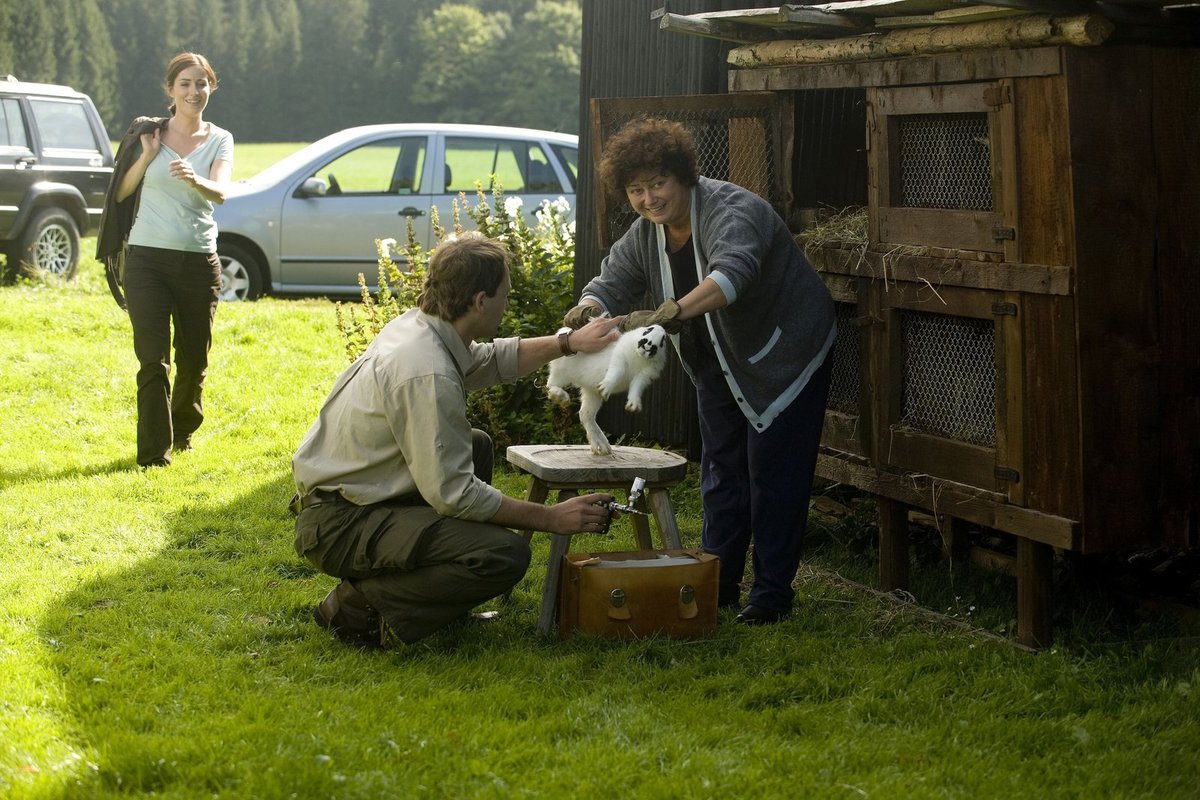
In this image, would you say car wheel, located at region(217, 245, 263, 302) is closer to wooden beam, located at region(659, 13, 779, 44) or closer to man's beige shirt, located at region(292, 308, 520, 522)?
wooden beam, located at region(659, 13, 779, 44)

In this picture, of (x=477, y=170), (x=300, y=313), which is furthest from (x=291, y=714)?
(x=477, y=170)

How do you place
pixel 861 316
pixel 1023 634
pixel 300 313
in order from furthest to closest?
pixel 300 313 < pixel 861 316 < pixel 1023 634

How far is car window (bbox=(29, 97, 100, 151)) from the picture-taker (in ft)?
48.4

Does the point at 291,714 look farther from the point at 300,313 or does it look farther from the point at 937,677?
the point at 300,313

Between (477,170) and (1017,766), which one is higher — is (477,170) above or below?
above

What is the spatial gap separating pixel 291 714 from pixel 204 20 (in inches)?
2274

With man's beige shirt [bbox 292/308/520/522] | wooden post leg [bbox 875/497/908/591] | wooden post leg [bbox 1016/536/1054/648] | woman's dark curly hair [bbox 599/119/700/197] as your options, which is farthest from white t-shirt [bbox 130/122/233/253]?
wooden post leg [bbox 1016/536/1054/648]

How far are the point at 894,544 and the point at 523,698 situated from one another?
189 cm

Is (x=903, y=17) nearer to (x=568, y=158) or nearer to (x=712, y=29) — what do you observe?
(x=712, y=29)

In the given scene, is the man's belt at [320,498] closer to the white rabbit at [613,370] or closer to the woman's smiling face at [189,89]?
the white rabbit at [613,370]

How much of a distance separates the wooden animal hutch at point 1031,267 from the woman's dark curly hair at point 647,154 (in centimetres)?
67

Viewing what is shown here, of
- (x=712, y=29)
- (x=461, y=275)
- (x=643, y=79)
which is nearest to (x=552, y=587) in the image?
(x=461, y=275)

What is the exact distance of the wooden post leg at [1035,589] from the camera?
4773 millimetres

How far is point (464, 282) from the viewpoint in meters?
4.50
